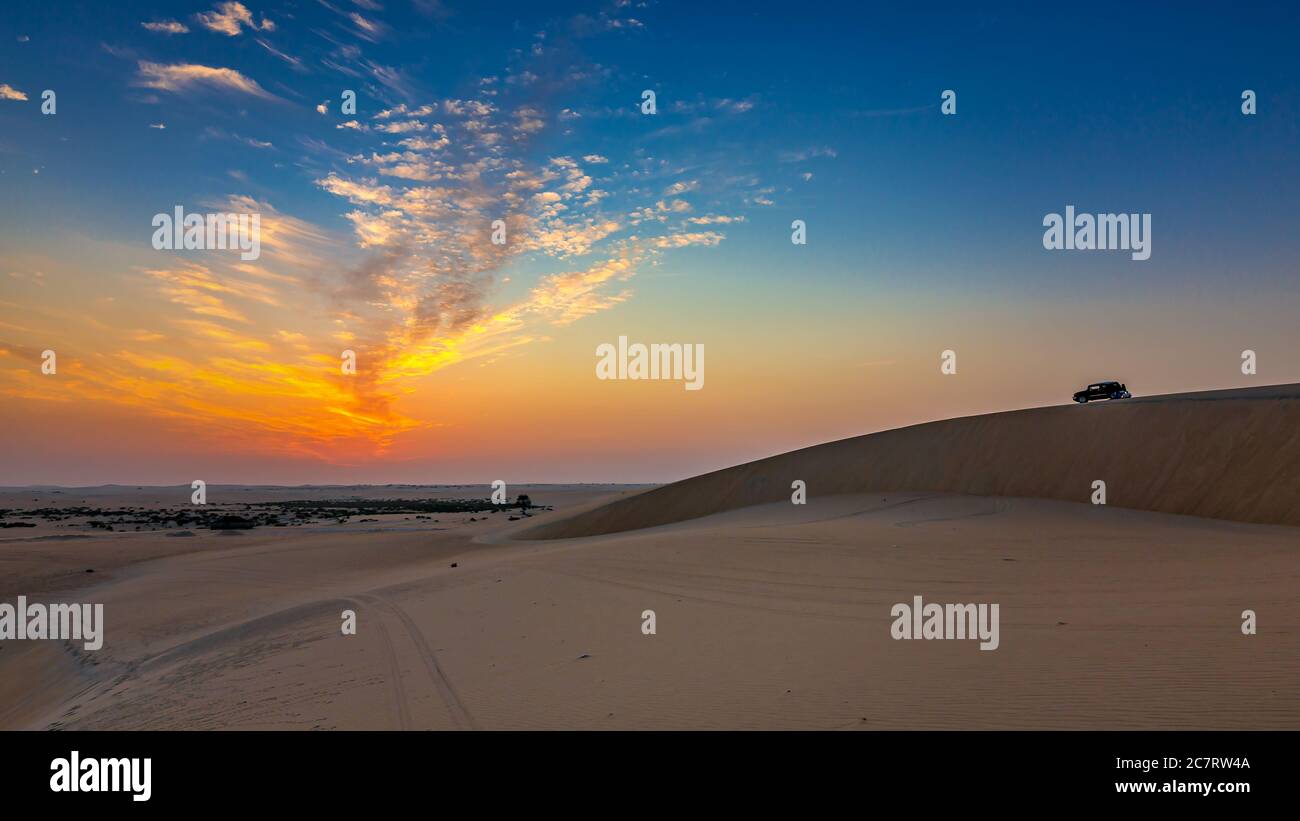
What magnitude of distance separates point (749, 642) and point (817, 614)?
2.16 meters

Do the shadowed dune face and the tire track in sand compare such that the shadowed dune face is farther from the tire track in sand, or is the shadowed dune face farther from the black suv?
the tire track in sand

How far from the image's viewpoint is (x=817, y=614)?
1202cm

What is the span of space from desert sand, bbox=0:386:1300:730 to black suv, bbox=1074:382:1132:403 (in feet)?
8.76

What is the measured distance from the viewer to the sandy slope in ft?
23.9

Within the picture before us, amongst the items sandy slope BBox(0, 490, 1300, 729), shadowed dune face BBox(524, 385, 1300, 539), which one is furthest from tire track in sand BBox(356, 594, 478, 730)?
shadowed dune face BBox(524, 385, 1300, 539)

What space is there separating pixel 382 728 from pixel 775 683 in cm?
439

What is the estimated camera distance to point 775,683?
8211 millimetres

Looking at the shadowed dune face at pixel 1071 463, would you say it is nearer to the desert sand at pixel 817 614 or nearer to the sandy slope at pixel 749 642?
the desert sand at pixel 817 614

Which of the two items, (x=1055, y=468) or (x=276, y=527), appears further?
(x=276, y=527)

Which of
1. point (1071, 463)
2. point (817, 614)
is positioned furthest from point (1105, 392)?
point (817, 614)

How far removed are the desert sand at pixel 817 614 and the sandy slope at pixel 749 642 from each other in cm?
6

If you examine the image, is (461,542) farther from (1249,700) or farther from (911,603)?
(1249,700)

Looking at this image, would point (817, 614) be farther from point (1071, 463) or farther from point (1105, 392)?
point (1105, 392)
